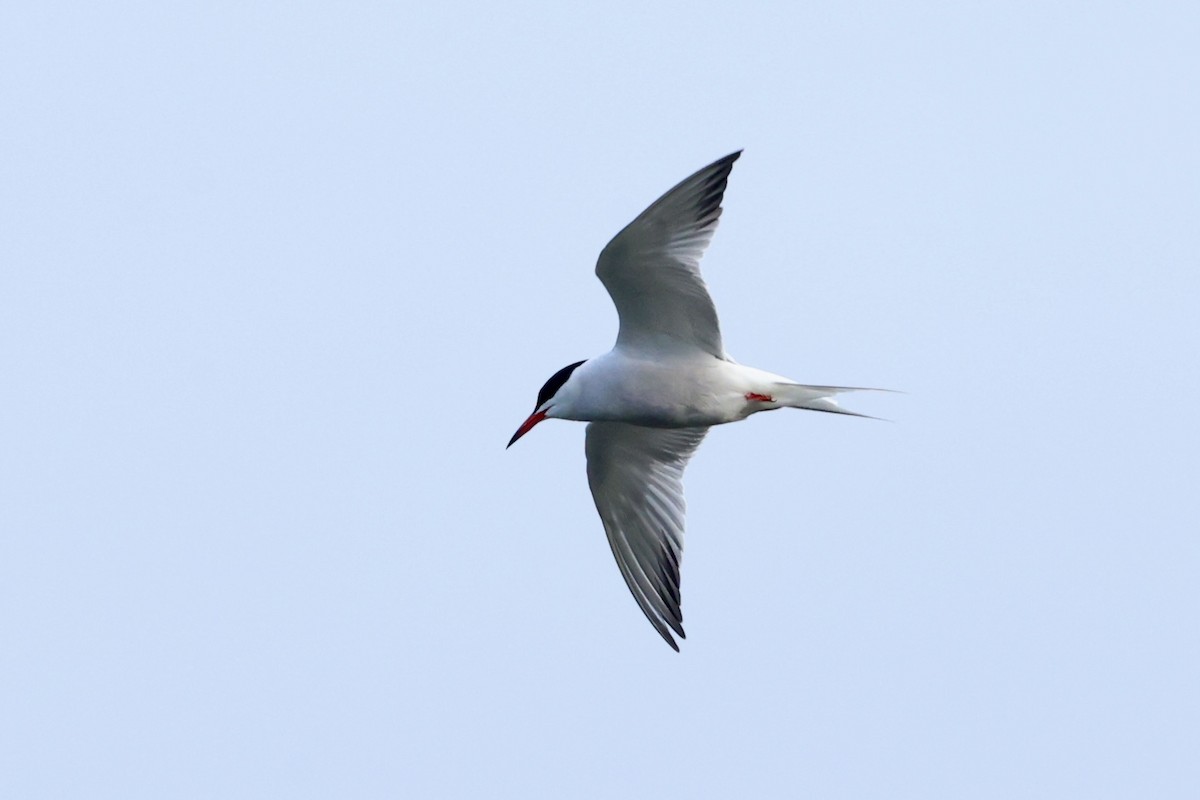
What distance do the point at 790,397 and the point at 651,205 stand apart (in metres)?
1.46

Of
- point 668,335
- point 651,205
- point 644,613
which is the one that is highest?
point 651,205

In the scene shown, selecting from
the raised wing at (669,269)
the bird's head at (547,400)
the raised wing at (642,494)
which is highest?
the raised wing at (669,269)

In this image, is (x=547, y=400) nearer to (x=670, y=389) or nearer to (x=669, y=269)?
(x=670, y=389)

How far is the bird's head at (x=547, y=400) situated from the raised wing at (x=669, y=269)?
44 centimetres

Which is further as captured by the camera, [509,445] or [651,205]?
[509,445]

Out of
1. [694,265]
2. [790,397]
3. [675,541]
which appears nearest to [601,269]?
[694,265]

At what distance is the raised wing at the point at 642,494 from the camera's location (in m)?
10.8

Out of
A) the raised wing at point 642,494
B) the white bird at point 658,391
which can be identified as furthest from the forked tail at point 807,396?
the raised wing at point 642,494

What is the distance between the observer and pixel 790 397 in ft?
32.4

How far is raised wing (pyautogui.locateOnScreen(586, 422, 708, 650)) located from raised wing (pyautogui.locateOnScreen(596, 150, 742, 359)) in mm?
1073

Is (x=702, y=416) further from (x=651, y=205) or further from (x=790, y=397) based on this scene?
(x=651, y=205)

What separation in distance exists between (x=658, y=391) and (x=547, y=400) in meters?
0.77

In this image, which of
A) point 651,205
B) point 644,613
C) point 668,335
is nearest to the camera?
point 651,205

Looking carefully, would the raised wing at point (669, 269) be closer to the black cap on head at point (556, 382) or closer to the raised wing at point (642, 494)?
the black cap on head at point (556, 382)
